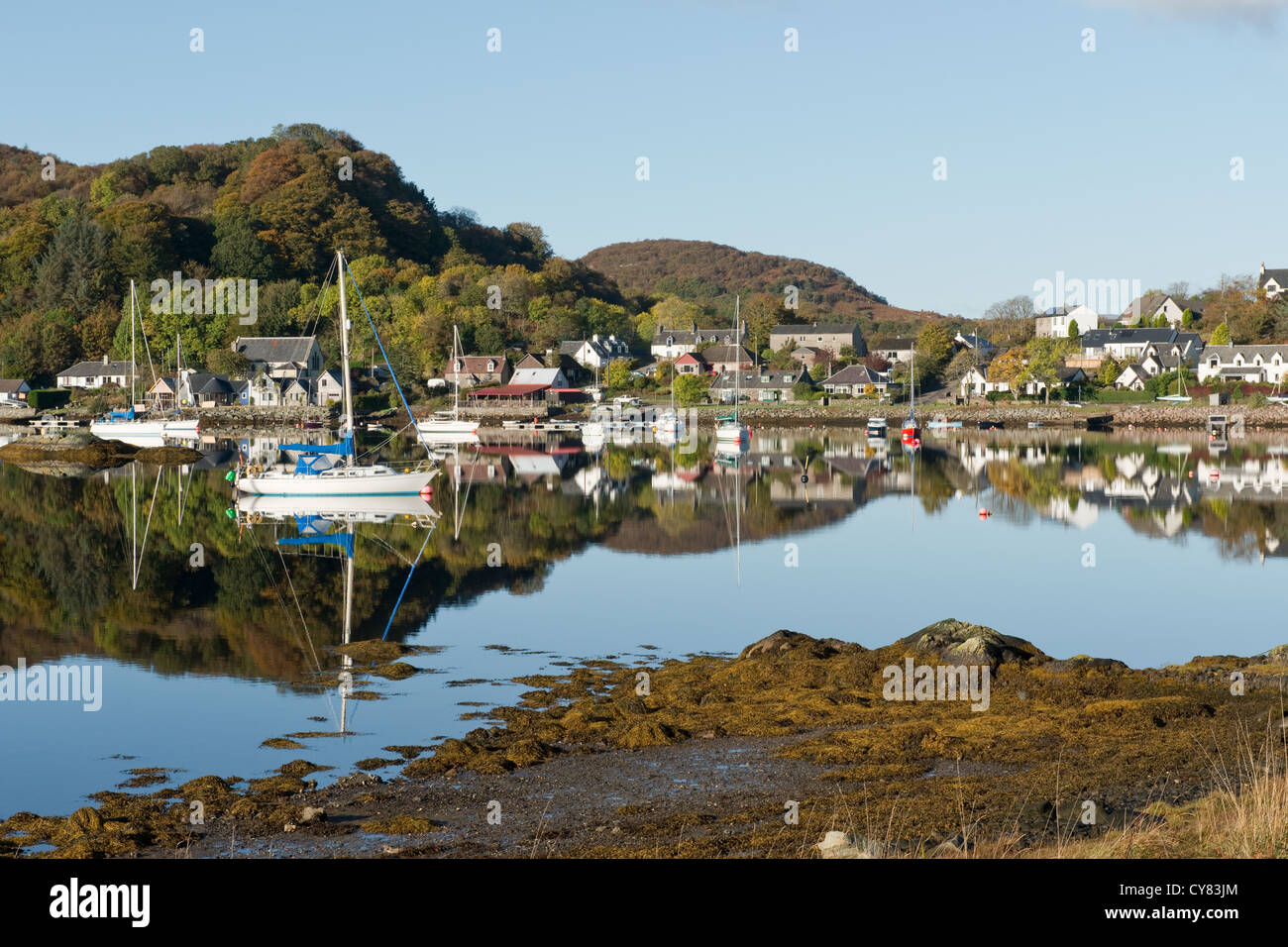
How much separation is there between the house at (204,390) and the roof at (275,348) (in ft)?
21.7

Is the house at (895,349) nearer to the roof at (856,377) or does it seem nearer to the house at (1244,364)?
the roof at (856,377)

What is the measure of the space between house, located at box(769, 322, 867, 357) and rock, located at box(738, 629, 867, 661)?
10367cm

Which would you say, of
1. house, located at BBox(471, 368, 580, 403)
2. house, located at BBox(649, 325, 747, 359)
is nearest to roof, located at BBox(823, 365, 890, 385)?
→ house, located at BBox(649, 325, 747, 359)

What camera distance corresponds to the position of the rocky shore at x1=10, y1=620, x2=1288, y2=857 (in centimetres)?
990

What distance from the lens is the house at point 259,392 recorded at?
96.2 metres

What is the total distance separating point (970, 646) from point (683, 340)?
108 meters

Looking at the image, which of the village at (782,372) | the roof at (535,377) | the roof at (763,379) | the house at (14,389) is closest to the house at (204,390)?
the village at (782,372)

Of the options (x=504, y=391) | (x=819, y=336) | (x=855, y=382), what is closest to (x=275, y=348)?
(x=504, y=391)

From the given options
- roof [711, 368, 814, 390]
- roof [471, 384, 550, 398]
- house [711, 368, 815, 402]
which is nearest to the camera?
roof [471, 384, 550, 398]

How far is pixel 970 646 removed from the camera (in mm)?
16406

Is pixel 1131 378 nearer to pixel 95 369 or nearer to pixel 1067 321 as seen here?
pixel 1067 321

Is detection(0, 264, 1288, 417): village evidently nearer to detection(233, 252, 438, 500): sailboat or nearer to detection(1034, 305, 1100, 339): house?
detection(1034, 305, 1100, 339): house
